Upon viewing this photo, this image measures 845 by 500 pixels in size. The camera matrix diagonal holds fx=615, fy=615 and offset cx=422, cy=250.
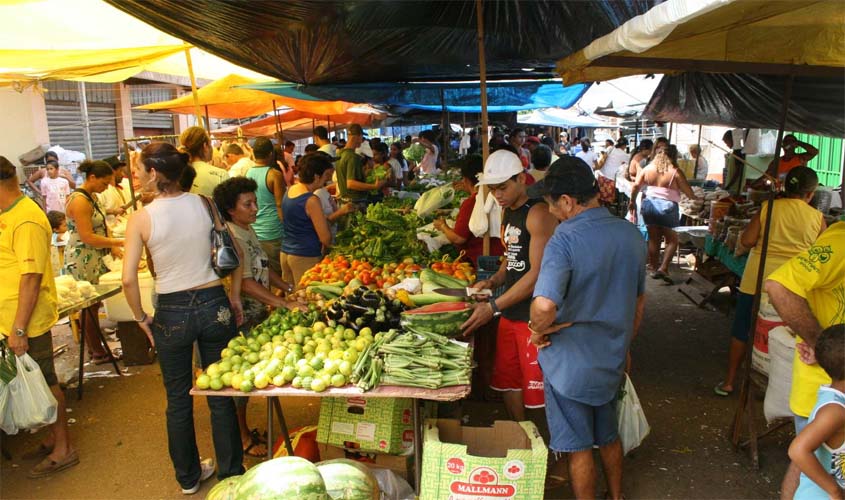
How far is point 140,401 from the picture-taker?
5.57 meters

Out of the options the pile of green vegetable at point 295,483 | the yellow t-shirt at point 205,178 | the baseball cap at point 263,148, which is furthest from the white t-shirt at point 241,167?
the pile of green vegetable at point 295,483

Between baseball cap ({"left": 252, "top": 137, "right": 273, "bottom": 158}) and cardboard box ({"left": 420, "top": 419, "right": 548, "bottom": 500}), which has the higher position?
baseball cap ({"left": 252, "top": 137, "right": 273, "bottom": 158})

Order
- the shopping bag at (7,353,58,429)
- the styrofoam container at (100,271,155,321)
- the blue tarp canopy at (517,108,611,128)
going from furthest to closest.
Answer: the blue tarp canopy at (517,108,611,128)
the styrofoam container at (100,271,155,321)
the shopping bag at (7,353,58,429)

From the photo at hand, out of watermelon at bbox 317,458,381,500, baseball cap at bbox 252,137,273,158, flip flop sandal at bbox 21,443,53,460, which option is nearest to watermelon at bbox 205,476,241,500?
watermelon at bbox 317,458,381,500

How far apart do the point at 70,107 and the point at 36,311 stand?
1280cm

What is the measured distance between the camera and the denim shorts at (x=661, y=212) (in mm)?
9172

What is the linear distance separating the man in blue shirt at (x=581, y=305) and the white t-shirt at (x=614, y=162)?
11069 mm

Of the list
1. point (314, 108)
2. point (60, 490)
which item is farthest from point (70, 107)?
point (60, 490)

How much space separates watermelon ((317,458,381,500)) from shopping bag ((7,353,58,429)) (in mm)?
2578

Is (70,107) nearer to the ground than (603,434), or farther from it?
farther from it

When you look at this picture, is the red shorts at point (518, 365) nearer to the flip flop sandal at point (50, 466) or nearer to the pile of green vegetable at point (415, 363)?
the pile of green vegetable at point (415, 363)

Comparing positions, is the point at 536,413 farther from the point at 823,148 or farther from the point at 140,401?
the point at 823,148

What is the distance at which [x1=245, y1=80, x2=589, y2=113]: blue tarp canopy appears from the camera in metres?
8.89

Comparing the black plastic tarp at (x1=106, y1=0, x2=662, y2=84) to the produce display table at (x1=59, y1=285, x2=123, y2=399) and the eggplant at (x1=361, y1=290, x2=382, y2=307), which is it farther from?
the produce display table at (x1=59, y1=285, x2=123, y2=399)
